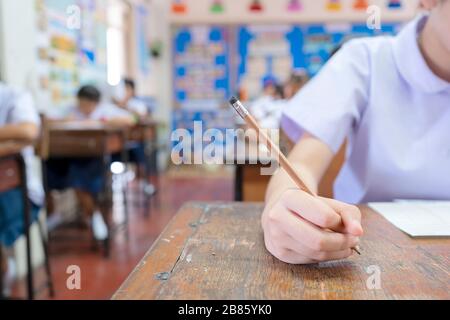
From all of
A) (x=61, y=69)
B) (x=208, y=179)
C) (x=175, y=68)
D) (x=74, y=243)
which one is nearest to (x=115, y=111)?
(x=61, y=69)

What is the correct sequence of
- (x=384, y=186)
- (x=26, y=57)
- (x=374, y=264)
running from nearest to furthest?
(x=374, y=264) < (x=384, y=186) < (x=26, y=57)

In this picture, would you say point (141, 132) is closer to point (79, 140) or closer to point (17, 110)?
point (79, 140)

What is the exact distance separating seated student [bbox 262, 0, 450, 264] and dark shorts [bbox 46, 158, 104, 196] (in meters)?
2.48

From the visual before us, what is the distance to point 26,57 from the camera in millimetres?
2689

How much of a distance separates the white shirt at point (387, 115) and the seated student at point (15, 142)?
4.52 ft

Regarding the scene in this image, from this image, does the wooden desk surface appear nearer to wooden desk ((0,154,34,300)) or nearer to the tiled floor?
wooden desk ((0,154,34,300))

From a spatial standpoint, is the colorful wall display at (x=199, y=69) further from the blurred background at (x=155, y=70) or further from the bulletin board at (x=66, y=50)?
the bulletin board at (x=66, y=50)

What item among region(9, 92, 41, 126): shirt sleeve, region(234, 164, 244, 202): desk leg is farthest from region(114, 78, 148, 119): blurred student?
region(234, 164, 244, 202): desk leg

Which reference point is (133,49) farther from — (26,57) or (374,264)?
(374,264)

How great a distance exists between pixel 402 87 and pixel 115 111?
364 centimetres

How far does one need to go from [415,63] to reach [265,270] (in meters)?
0.60

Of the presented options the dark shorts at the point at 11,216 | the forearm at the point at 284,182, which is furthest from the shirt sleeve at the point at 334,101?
the dark shorts at the point at 11,216

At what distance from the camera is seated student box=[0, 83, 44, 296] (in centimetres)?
195

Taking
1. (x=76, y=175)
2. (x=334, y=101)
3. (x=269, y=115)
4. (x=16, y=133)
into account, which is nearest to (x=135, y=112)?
(x=76, y=175)
